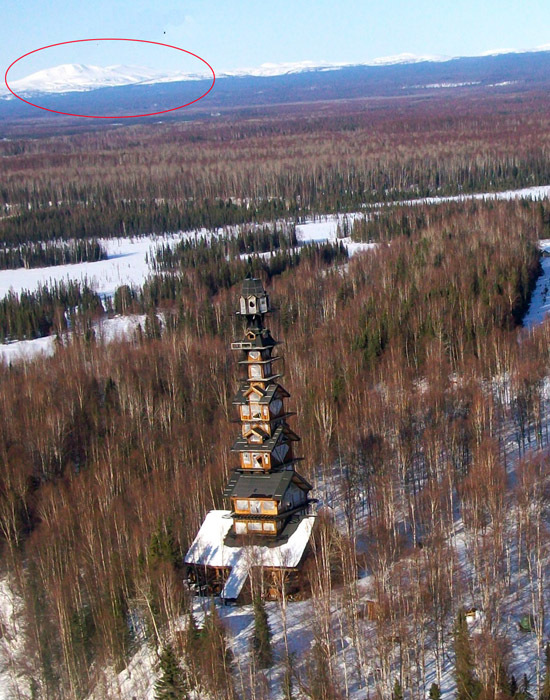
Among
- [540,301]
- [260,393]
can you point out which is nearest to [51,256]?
[540,301]

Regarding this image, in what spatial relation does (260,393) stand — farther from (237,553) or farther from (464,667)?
(464,667)

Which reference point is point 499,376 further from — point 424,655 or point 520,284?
point 424,655

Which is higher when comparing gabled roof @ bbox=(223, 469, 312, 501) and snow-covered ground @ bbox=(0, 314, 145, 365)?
gabled roof @ bbox=(223, 469, 312, 501)

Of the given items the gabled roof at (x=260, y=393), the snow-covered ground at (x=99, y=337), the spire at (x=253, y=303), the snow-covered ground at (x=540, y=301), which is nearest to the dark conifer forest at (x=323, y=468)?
the snow-covered ground at (x=540, y=301)

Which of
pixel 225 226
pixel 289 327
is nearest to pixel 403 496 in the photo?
pixel 289 327

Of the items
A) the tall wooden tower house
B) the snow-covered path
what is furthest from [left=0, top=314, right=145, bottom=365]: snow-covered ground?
the tall wooden tower house

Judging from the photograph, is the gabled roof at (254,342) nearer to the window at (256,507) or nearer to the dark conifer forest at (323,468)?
the window at (256,507)

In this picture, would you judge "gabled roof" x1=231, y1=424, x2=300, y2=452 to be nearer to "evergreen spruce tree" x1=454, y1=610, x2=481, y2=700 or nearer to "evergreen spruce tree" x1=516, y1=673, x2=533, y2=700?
"evergreen spruce tree" x1=454, y1=610, x2=481, y2=700
